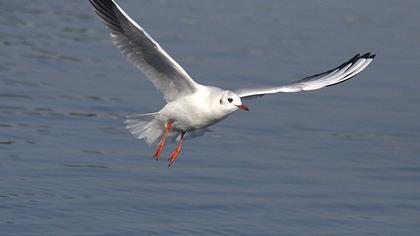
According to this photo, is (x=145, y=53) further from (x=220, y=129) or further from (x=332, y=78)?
(x=220, y=129)

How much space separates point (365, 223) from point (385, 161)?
2736 millimetres

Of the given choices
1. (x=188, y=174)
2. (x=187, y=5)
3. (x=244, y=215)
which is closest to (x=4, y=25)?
(x=187, y=5)

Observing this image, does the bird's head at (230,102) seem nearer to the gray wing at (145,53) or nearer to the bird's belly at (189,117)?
the bird's belly at (189,117)

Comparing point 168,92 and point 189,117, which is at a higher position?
point 168,92

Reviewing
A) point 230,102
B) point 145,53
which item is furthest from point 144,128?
point 230,102

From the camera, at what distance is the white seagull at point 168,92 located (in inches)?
448

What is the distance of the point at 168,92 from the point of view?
12.1 metres

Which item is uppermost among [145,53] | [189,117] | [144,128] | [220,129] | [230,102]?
[220,129]

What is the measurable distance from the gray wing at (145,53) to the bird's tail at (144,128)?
366 millimetres

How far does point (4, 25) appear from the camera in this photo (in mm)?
20359

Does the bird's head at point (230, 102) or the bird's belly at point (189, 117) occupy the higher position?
the bird's head at point (230, 102)

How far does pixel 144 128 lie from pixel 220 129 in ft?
11.7

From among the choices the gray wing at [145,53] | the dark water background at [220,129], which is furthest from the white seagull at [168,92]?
the dark water background at [220,129]

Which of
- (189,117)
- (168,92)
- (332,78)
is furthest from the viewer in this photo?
(332,78)
